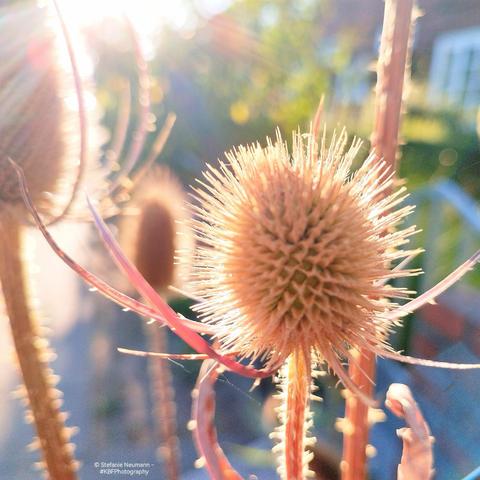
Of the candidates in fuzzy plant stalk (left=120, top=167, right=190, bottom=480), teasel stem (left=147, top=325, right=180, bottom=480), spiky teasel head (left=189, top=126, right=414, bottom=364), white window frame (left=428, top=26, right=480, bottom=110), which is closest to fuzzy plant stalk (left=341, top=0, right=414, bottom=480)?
spiky teasel head (left=189, top=126, right=414, bottom=364)

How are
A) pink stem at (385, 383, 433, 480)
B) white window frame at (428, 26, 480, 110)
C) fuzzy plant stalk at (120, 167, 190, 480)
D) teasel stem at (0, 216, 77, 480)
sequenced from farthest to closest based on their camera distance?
white window frame at (428, 26, 480, 110)
fuzzy plant stalk at (120, 167, 190, 480)
teasel stem at (0, 216, 77, 480)
pink stem at (385, 383, 433, 480)

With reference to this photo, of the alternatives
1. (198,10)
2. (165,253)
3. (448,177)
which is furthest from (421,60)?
(165,253)

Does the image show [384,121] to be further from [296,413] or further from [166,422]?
[166,422]

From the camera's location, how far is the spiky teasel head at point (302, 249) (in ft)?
1.13

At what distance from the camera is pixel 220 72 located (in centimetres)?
163

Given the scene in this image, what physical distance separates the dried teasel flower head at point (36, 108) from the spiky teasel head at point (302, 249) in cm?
19

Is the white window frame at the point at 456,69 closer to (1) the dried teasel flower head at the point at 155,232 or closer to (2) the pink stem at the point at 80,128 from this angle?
(1) the dried teasel flower head at the point at 155,232

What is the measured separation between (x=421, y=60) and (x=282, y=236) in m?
0.85

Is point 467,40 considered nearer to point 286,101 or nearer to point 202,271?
point 286,101

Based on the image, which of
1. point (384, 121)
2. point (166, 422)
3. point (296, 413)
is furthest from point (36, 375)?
point (384, 121)

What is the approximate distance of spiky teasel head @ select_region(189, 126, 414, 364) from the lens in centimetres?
34

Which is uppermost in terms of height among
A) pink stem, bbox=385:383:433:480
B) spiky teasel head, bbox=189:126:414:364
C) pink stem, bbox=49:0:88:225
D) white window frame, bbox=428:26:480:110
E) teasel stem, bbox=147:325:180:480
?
white window frame, bbox=428:26:480:110

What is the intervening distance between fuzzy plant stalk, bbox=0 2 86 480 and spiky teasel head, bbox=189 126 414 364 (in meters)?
0.15

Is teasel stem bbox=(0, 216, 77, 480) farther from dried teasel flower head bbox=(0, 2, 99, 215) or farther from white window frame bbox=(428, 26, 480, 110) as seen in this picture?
white window frame bbox=(428, 26, 480, 110)
